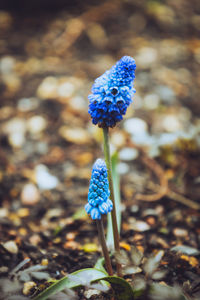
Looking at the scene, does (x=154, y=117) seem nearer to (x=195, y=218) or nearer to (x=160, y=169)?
(x=160, y=169)

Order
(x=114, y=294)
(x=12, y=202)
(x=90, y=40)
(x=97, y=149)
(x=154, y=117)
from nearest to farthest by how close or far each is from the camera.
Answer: (x=114, y=294)
(x=12, y=202)
(x=97, y=149)
(x=154, y=117)
(x=90, y=40)

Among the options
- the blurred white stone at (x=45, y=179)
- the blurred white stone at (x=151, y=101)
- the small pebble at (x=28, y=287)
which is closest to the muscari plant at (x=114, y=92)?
the small pebble at (x=28, y=287)

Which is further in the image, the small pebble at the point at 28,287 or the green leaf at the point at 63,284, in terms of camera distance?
the small pebble at the point at 28,287

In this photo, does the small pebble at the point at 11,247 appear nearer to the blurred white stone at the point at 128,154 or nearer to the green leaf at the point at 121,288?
the green leaf at the point at 121,288

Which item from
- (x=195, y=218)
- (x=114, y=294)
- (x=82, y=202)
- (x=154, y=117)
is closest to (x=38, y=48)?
(x=154, y=117)

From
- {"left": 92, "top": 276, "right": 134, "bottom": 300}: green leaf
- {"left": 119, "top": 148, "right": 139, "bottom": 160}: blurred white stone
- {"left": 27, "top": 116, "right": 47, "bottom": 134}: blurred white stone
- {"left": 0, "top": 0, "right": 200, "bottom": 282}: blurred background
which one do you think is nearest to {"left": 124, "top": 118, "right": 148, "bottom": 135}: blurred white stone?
{"left": 0, "top": 0, "right": 200, "bottom": 282}: blurred background

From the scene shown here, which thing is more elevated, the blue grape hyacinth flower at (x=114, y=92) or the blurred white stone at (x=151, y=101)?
the blue grape hyacinth flower at (x=114, y=92)
